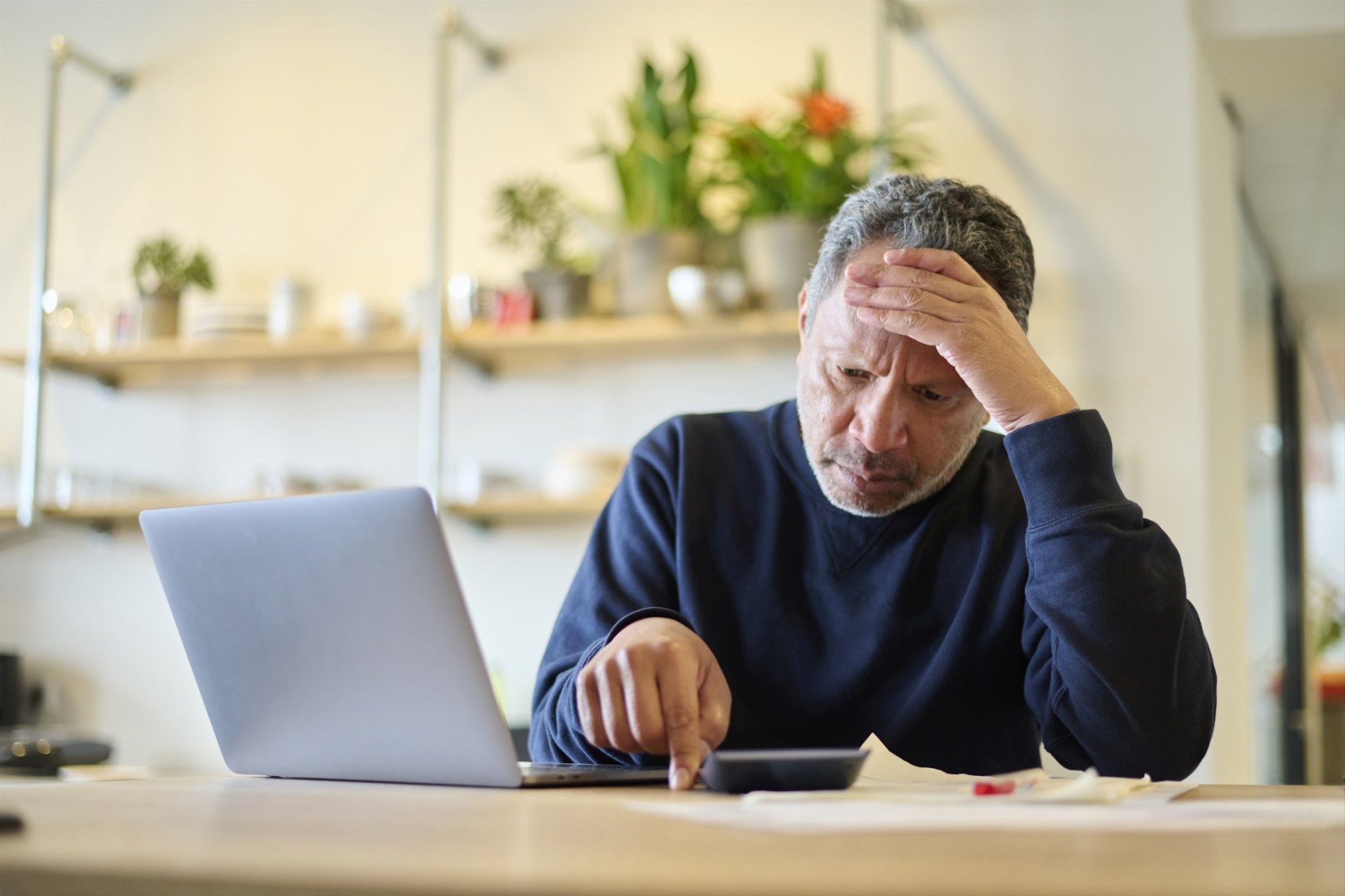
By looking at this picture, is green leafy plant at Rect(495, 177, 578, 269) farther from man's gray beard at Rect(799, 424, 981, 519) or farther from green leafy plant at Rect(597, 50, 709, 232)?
man's gray beard at Rect(799, 424, 981, 519)

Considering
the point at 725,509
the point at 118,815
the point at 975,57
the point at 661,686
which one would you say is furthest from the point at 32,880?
the point at 975,57

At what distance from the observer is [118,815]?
0.72 metres

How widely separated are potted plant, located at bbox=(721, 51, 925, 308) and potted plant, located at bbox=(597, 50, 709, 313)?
103mm

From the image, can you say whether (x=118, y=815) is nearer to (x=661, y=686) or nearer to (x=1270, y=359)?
(x=661, y=686)

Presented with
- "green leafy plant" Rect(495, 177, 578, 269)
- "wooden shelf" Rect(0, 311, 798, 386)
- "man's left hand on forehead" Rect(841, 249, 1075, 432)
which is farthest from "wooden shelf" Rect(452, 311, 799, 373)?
"man's left hand on forehead" Rect(841, 249, 1075, 432)

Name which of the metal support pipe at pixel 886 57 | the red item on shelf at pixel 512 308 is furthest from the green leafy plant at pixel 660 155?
the metal support pipe at pixel 886 57

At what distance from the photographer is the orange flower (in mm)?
2783

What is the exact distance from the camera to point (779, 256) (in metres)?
2.80

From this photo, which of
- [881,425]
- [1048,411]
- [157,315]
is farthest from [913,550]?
[157,315]

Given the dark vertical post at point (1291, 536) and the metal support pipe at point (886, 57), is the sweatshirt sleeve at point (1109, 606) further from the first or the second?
the dark vertical post at point (1291, 536)

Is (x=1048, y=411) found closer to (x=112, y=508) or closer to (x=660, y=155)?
(x=660, y=155)

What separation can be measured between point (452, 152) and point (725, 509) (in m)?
2.03

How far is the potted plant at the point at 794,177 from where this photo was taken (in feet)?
9.13

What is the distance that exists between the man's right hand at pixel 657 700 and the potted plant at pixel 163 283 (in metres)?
2.53
